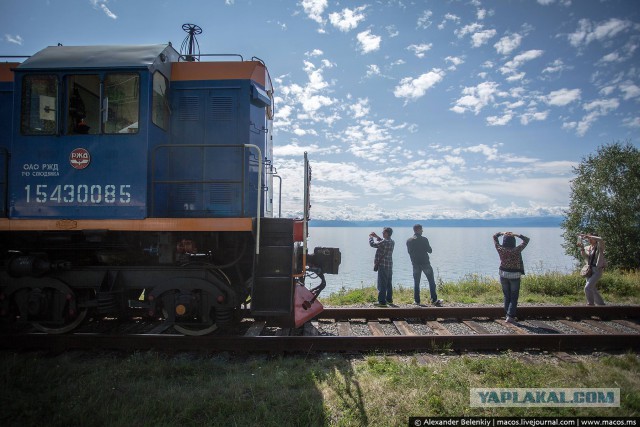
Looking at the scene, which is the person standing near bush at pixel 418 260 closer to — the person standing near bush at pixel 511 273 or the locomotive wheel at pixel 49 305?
the person standing near bush at pixel 511 273

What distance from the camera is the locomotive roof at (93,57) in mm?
4496

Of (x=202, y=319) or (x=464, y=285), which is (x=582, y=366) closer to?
(x=202, y=319)

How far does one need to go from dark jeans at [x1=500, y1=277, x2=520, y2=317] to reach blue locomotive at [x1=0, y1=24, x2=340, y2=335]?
3.66 meters

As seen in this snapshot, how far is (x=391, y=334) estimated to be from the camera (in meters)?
5.38

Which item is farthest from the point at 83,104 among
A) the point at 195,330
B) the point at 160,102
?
the point at 195,330

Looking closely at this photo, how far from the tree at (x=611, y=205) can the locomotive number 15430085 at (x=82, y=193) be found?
2396 centimetres

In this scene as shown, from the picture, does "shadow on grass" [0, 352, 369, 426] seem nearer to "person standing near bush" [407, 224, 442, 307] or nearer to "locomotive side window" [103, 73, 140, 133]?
"locomotive side window" [103, 73, 140, 133]

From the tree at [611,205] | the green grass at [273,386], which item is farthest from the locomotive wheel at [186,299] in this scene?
the tree at [611,205]

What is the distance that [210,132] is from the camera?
549 centimetres

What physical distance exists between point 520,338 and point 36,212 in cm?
707

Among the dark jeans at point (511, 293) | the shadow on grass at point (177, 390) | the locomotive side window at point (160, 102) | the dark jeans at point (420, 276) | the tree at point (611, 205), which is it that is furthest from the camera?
the tree at point (611, 205)

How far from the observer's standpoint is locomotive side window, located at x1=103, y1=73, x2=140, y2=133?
4566 mm

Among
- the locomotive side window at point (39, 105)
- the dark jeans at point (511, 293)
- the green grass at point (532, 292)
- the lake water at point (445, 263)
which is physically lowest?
the lake water at point (445, 263)

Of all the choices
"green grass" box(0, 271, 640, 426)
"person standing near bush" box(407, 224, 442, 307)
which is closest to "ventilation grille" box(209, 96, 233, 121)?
"green grass" box(0, 271, 640, 426)
